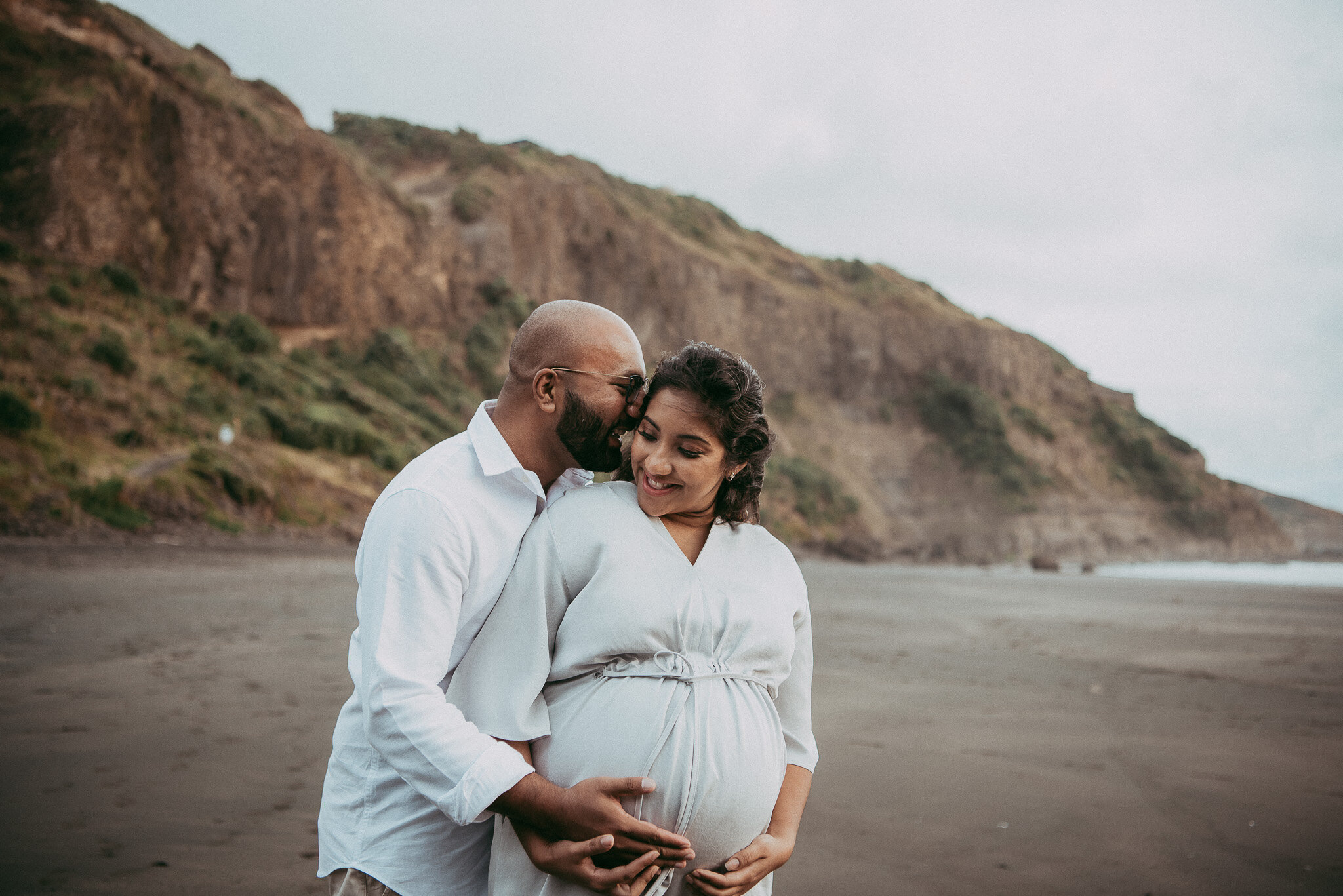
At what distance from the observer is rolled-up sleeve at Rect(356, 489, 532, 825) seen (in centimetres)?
160

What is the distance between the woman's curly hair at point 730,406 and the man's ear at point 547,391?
0.72 feet

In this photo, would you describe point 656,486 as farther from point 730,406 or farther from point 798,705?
point 798,705

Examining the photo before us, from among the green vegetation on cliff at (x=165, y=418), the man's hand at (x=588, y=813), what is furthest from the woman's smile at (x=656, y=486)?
the green vegetation on cliff at (x=165, y=418)

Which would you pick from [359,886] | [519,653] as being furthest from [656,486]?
[359,886]

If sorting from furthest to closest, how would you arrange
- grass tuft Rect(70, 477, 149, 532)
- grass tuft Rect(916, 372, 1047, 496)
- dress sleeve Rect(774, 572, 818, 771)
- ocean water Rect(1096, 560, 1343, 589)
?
grass tuft Rect(916, 372, 1047, 496) → ocean water Rect(1096, 560, 1343, 589) → grass tuft Rect(70, 477, 149, 532) → dress sleeve Rect(774, 572, 818, 771)

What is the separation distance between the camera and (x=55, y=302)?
66.5ft

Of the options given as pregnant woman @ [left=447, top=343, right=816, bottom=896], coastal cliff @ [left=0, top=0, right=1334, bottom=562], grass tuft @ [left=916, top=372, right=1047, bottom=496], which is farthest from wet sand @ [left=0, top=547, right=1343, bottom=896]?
grass tuft @ [left=916, top=372, right=1047, bottom=496]

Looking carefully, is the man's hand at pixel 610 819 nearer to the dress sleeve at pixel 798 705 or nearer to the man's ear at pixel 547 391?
the dress sleeve at pixel 798 705

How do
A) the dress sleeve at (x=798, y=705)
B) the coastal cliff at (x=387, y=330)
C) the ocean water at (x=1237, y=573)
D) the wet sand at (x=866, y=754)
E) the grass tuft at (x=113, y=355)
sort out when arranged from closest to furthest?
the dress sleeve at (x=798, y=705) < the wet sand at (x=866, y=754) < the coastal cliff at (x=387, y=330) < the grass tuft at (x=113, y=355) < the ocean water at (x=1237, y=573)

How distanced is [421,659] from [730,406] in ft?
2.88

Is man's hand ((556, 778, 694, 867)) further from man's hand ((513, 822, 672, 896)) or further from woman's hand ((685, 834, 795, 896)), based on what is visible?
woman's hand ((685, 834, 795, 896))

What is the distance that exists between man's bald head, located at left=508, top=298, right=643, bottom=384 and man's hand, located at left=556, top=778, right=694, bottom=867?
0.96 metres

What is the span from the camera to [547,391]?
2.09 metres

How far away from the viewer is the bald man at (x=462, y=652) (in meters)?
1.62
